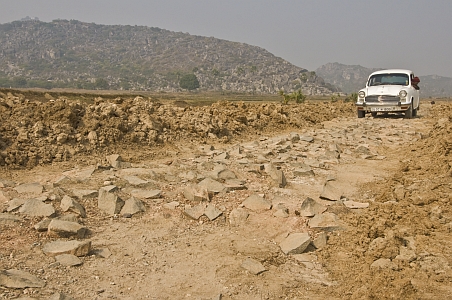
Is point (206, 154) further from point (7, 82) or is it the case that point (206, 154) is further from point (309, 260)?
point (7, 82)

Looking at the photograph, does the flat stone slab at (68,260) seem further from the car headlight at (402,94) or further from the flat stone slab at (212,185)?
the car headlight at (402,94)

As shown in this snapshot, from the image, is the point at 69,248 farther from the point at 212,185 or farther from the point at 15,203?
the point at 212,185

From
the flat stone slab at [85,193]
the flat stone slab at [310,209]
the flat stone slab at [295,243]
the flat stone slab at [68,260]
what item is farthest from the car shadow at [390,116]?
the flat stone slab at [68,260]

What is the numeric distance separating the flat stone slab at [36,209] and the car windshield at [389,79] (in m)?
14.4

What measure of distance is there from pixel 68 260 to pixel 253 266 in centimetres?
160

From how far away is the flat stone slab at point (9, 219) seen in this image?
4137 mm

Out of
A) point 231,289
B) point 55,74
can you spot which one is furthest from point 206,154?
point 55,74

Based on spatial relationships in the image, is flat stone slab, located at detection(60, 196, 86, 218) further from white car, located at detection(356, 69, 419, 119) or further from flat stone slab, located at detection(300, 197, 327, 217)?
white car, located at detection(356, 69, 419, 119)

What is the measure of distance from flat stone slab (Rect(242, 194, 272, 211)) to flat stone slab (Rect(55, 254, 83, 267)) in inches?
86.2

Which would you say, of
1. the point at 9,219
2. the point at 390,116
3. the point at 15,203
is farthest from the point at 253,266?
the point at 390,116

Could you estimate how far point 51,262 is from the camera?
3.50m

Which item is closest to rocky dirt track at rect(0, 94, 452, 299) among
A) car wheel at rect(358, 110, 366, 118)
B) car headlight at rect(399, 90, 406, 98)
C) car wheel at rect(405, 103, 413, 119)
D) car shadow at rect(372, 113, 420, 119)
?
car headlight at rect(399, 90, 406, 98)

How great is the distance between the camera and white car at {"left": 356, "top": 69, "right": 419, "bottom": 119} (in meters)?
15.3

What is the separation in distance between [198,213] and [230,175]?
4.86 ft
